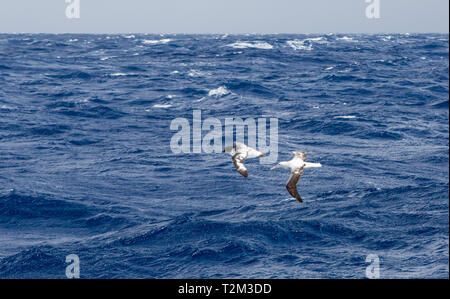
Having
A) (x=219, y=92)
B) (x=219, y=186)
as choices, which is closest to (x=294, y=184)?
(x=219, y=186)

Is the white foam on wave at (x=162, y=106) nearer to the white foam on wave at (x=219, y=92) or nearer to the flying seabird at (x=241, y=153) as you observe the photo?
the white foam on wave at (x=219, y=92)

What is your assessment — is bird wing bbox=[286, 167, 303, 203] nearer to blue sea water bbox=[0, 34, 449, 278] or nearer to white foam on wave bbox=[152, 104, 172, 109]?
blue sea water bbox=[0, 34, 449, 278]

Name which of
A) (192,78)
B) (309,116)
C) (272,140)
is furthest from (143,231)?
(192,78)

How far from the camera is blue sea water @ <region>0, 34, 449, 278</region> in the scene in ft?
84.3

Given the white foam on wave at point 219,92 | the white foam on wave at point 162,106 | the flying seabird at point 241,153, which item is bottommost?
the flying seabird at point 241,153

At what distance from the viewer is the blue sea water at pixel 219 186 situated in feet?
84.3

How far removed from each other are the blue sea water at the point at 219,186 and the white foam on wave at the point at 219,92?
2.23ft

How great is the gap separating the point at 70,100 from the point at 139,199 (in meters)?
33.6

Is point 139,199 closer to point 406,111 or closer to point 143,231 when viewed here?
point 143,231

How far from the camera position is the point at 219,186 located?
1389 inches

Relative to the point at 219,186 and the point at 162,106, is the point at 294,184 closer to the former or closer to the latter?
the point at 219,186

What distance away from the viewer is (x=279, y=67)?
93188mm

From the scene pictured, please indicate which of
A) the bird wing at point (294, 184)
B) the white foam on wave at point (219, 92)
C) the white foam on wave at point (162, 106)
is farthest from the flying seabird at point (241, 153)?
the white foam on wave at point (219, 92)

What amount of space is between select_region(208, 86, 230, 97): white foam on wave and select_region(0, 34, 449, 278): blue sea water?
26.8 inches
